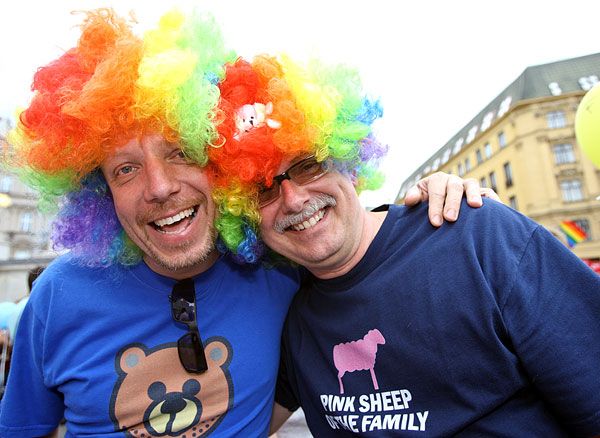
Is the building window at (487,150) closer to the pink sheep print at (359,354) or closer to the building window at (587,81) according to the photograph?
the building window at (587,81)

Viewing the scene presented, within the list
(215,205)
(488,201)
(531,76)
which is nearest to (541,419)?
(488,201)

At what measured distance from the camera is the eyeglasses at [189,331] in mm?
1741

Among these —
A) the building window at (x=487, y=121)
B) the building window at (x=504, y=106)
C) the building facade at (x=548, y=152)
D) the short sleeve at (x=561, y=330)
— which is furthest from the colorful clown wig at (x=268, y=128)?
the building window at (x=487, y=121)

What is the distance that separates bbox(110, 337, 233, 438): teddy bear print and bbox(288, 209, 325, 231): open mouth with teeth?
2.12ft

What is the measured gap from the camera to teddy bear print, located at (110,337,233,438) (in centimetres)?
170

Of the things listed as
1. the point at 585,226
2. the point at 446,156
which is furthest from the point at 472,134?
the point at 585,226

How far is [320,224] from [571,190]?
101 ft

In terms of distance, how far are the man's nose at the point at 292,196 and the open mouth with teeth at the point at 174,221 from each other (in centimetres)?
41

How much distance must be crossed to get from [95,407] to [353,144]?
1.56m

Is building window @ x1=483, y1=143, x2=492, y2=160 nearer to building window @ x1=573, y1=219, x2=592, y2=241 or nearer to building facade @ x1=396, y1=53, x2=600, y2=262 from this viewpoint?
building facade @ x1=396, y1=53, x2=600, y2=262

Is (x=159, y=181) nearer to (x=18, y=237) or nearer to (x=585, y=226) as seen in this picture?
(x=585, y=226)

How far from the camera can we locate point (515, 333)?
4.40 ft

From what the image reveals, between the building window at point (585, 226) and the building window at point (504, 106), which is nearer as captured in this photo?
the building window at point (585, 226)

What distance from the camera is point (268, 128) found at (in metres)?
1.82
